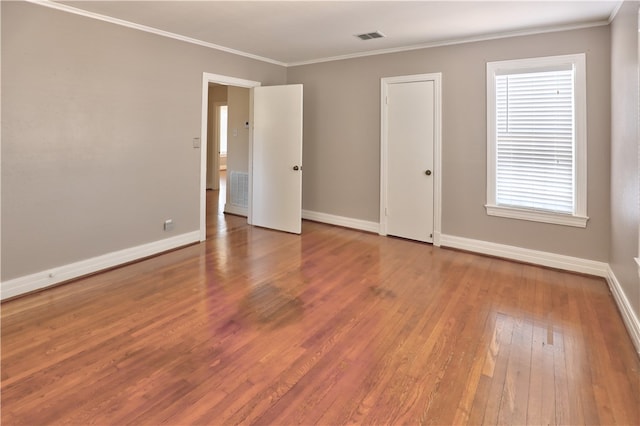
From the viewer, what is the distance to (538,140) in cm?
404

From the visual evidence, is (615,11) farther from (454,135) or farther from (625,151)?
(454,135)

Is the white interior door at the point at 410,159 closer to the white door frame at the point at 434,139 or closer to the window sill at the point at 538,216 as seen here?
→ the white door frame at the point at 434,139

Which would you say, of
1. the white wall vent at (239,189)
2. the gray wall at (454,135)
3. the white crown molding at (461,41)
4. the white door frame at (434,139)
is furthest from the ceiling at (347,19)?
the white wall vent at (239,189)

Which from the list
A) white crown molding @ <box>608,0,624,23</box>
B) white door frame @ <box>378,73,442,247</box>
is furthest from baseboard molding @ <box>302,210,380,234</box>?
white crown molding @ <box>608,0,624,23</box>

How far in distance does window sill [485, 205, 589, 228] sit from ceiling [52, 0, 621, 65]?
194 centimetres

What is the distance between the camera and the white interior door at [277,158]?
5324 mm

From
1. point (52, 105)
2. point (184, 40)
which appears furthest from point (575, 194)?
point (52, 105)

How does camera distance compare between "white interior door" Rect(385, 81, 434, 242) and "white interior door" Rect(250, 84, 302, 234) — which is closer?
"white interior door" Rect(385, 81, 434, 242)

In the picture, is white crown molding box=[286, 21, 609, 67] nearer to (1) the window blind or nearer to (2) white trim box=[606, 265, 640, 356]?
(1) the window blind

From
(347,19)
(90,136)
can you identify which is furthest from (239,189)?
(347,19)

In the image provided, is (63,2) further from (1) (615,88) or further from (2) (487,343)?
(1) (615,88)

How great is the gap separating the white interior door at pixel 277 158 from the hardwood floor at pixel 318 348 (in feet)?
5.42

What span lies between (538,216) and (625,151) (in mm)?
1256

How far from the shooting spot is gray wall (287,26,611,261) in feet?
12.2
